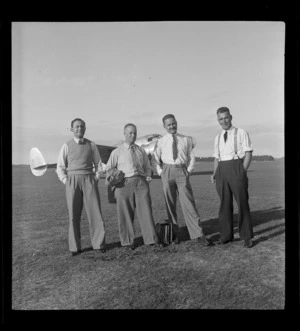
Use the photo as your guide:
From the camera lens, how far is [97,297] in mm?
3518

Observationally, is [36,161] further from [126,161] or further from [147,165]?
[147,165]

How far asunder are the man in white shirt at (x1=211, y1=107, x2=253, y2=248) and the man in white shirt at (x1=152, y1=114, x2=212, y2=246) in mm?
360

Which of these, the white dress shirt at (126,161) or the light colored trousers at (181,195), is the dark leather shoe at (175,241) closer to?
the light colored trousers at (181,195)

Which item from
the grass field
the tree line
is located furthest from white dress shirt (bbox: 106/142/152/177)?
the tree line

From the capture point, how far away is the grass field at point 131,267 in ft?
11.5

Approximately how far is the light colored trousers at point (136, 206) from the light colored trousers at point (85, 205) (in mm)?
300

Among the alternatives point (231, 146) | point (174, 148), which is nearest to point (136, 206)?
point (174, 148)

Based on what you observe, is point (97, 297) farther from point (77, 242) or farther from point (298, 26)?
point (298, 26)

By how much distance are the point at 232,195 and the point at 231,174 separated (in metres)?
0.32

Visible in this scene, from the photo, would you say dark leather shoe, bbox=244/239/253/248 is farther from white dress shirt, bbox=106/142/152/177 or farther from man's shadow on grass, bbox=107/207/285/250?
white dress shirt, bbox=106/142/152/177

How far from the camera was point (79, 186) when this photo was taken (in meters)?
4.09

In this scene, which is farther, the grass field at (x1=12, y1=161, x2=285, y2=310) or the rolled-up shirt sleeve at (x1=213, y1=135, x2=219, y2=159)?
the rolled-up shirt sleeve at (x1=213, y1=135, x2=219, y2=159)

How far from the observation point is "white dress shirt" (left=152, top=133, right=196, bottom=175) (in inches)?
167
